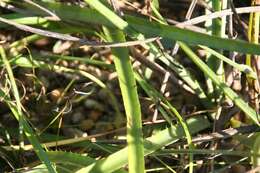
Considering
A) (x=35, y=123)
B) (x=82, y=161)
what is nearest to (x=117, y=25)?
(x=82, y=161)

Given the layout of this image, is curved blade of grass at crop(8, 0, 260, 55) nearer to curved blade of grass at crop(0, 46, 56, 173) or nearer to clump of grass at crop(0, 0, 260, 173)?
clump of grass at crop(0, 0, 260, 173)

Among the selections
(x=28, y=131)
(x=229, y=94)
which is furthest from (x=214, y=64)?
(x=28, y=131)

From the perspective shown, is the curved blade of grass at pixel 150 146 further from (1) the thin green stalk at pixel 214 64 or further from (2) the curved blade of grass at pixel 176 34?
(2) the curved blade of grass at pixel 176 34

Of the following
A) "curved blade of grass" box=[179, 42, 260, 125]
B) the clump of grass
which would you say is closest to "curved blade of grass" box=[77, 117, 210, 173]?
the clump of grass

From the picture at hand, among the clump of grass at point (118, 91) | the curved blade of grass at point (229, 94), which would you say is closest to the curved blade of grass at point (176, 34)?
the clump of grass at point (118, 91)

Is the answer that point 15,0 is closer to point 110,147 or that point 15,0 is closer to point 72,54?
point 72,54

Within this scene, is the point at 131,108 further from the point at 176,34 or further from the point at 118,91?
the point at 118,91

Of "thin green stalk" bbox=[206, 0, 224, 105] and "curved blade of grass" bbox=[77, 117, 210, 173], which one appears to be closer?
"curved blade of grass" bbox=[77, 117, 210, 173]
